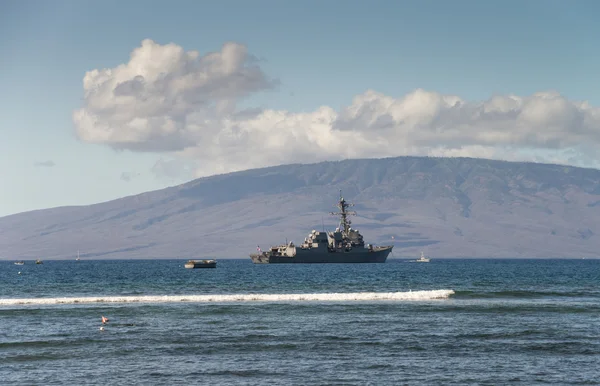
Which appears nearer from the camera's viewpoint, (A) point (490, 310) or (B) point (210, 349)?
(B) point (210, 349)

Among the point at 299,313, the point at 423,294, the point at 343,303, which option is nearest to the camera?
the point at 299,313

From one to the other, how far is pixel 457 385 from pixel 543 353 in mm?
9243

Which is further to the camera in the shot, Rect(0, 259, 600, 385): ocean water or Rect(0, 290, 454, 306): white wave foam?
Rect(0, 290, 454, 306): white wave foam

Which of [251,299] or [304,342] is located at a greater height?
[251,299]

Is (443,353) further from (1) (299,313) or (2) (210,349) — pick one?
(1) (299,313)

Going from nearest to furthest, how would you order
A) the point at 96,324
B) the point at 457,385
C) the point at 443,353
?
the point at 457,385 < the point at 443,353 < the point at 96,324

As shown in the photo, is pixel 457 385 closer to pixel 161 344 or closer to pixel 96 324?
pixel 161 344

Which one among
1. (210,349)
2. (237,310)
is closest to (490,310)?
(237,310)

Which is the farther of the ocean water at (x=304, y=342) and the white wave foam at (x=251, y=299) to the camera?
the white wave foam at (x=251, y=299)

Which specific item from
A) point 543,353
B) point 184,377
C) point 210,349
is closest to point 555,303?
point 543,353

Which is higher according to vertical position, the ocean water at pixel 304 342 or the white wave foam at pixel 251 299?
the white wave foam at pixel 251 299

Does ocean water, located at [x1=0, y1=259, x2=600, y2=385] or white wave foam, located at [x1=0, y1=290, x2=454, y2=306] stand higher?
white wave foam, located at [x1=0, y1=290, x2=454, y2=306]

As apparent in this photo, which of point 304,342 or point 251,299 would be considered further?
point 251,299

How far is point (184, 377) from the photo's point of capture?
118 feet
